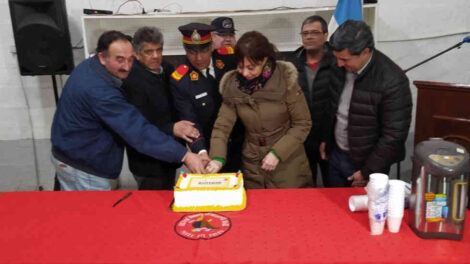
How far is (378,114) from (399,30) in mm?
2190

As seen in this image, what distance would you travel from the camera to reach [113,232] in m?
1.44

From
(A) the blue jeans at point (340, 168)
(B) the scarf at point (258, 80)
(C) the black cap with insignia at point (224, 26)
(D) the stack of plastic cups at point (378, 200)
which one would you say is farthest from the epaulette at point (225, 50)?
(D) the stack of plastic cups at point (378, 200)

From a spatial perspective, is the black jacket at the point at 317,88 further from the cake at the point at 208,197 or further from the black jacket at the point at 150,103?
the cake at the point at 208,197

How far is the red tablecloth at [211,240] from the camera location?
4.20 feet

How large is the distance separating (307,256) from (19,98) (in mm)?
3517

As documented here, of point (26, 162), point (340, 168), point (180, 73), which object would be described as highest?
point (180, 73)

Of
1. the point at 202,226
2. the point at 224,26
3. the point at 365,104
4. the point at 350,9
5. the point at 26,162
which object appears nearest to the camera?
the point at 202,226

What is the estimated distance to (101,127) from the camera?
6.42 ft

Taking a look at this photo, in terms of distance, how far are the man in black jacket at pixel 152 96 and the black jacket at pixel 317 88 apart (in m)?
0.71

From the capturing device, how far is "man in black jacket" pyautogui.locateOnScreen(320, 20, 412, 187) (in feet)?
5.80

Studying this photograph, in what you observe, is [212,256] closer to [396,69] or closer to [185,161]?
[185,161]

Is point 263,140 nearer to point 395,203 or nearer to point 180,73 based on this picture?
point 180,73

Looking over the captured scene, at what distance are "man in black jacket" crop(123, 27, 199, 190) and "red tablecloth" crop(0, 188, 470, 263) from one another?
19.5 inches

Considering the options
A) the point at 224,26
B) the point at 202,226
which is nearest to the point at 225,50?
the point at 224,26
